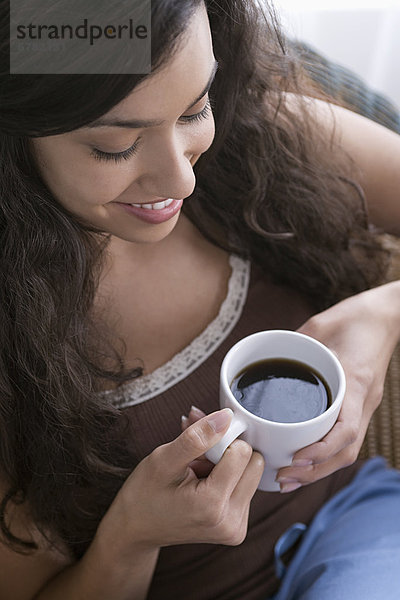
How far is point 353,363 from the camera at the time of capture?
0.87 m

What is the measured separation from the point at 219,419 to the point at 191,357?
300mm

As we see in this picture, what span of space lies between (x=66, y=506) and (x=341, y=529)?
37cm

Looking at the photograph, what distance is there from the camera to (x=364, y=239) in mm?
1111

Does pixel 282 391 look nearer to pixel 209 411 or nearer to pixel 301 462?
pixel 301 462

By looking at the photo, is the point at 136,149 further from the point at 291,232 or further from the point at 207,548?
the point at 207,548

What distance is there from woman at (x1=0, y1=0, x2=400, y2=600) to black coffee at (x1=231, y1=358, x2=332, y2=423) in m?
0.04

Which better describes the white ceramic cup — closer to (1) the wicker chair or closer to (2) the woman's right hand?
(2) the woman's right hand

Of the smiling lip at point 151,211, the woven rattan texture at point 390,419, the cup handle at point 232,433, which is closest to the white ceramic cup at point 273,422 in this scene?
the cup handle at point 232,433

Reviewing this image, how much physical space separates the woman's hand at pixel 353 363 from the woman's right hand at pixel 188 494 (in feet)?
0.19

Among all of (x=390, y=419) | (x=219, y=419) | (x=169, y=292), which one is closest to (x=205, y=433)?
(x=219, y=419)

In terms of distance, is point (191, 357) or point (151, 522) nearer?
point (151, 522)

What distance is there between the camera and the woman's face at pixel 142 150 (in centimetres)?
61

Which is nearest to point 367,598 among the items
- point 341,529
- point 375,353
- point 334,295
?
point 341,529

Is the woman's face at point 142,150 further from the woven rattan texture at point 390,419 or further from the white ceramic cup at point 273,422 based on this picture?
the woven rattan texture at point 390,419
